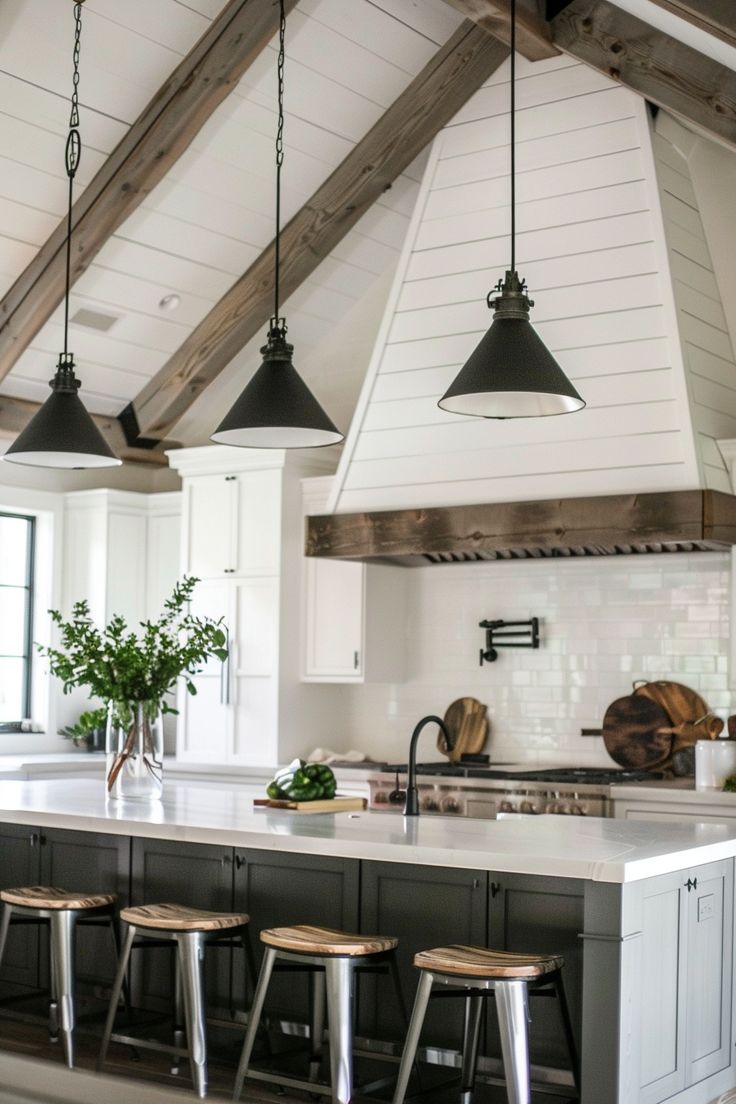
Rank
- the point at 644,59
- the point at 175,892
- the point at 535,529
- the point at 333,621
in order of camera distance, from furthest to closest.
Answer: the point at 333,621 → the point at 535,529 → the point at 644,59 → the point at 175,892

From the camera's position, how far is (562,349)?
20.8ft

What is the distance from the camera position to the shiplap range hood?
604 cm

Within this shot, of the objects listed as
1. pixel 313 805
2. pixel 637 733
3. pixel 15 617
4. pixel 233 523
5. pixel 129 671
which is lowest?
pixel 313 805

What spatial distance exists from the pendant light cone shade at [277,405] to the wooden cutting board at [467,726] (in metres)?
2.86

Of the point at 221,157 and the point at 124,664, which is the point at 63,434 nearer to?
the point at 124,664

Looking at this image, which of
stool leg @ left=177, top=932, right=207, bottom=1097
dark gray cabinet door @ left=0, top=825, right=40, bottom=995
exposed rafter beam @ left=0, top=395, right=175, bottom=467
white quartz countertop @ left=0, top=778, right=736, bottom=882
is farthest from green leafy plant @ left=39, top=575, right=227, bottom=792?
exposed rafter beam @ left=0, top=395, right=175, bottom=467

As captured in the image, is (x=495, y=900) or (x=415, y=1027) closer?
(x=415, y=1027)

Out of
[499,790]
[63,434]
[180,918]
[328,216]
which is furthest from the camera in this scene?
[328,216]

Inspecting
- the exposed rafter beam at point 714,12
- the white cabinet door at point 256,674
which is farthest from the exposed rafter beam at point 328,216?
the exposed rafter beam at point 714,12

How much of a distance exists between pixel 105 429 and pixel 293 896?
4.57 meters

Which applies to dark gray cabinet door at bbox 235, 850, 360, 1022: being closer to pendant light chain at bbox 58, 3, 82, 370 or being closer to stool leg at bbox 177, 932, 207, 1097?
stool leg at bbox 177, 932, 207, 1097

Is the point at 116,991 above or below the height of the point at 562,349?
below

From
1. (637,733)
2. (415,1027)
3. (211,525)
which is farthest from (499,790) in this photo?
(415,1027)

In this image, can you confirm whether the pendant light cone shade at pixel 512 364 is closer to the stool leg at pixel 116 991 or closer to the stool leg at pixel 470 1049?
the stool leg at pixel 470 1049
